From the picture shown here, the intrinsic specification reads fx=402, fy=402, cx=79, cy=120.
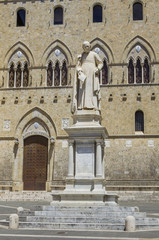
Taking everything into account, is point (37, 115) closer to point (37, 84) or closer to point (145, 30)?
point (37, 84)

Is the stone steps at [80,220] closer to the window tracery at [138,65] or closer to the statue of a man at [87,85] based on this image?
the statue of a man at [87,85]

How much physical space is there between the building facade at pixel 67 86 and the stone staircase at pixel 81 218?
57.3 ft

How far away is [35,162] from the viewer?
31.2 m

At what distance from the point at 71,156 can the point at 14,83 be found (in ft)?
69.0

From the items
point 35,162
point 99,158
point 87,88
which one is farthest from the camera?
point 35,162

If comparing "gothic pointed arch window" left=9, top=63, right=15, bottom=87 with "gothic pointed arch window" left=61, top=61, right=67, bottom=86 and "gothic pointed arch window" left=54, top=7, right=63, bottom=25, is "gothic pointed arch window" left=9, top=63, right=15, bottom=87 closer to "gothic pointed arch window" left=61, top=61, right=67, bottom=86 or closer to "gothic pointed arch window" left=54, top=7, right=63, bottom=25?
"gothic pointed arch window" left=61, top=61, right=67, bottom=86

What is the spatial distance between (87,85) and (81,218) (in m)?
4.52

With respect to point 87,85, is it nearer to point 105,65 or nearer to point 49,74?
point 105,65

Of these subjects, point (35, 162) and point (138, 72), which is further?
point (138, 72)

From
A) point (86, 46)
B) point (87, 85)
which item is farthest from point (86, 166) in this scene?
point (86, 46)

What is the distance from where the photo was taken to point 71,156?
12734 millimetres

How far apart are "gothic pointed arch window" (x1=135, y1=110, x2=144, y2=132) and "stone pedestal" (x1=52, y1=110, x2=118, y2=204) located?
1772 centimetres

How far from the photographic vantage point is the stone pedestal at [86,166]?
481 inches

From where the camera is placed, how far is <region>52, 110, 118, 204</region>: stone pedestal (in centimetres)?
1223
